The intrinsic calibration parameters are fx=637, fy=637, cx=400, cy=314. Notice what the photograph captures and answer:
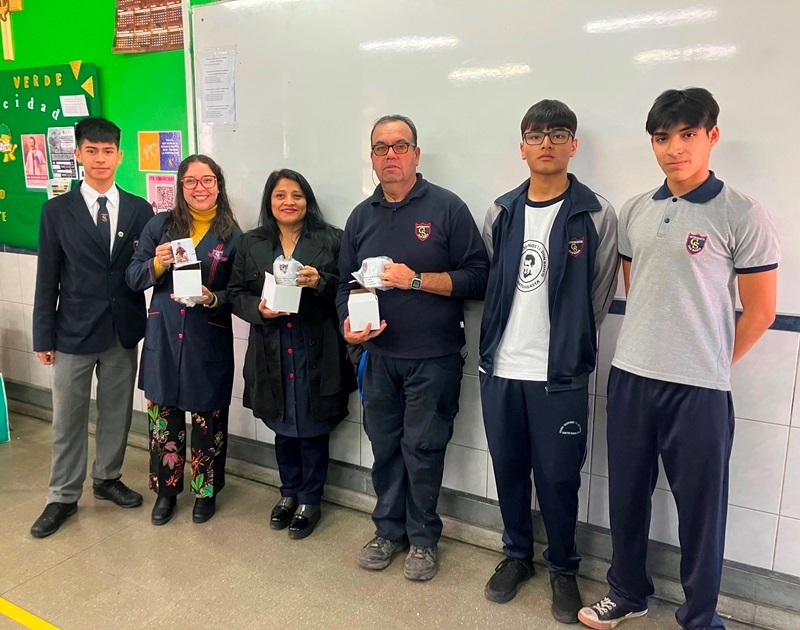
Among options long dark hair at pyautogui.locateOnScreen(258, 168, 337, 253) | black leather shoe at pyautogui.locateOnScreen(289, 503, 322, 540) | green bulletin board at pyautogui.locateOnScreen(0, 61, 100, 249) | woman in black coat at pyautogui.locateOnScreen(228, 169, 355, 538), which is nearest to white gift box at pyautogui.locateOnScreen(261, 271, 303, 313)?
woman in black coat at pyautogui.locateOnScreen(228, 169, 355, 538)

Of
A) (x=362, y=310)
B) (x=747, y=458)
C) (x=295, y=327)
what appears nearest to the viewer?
(x=747, y=458)

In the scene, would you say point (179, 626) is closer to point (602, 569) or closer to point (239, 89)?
point (602, 569)

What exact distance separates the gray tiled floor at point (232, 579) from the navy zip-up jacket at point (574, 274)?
861 millimetres

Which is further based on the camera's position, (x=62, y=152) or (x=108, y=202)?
(x=62, y=152)

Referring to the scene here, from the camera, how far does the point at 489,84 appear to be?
91.4 inches

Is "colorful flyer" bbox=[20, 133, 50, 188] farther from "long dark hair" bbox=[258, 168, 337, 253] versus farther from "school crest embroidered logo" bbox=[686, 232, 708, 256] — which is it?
"school crest embroidered logo" bbox=[686, 232, 708, 256]

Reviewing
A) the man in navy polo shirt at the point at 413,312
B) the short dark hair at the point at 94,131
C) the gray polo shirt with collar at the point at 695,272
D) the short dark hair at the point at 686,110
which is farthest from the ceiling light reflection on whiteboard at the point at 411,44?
the short dark hair at the point at 94,131

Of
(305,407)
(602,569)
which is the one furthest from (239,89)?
(602,569)

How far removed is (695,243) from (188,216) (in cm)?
194

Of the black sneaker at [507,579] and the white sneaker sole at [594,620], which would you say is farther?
the black sneaker at [507,579]

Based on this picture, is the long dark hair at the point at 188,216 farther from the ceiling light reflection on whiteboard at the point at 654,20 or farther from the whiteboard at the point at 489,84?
the ceiling light reflection on whiteboard at the point at 654,20

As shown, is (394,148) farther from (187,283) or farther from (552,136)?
(187,283)

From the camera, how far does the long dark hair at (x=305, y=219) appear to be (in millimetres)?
2586

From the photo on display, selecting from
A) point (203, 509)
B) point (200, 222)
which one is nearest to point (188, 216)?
point (200, 222)
